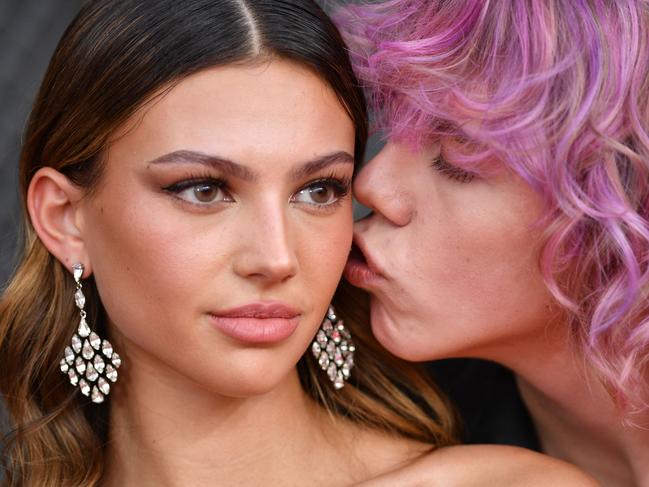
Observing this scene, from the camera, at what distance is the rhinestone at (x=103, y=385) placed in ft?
6.03

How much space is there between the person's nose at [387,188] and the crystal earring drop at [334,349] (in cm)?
25

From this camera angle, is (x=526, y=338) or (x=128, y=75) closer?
(x=128, y=75)

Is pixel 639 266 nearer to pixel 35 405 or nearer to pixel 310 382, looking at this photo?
pixel 310 382

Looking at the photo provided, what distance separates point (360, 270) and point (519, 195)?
0.38m

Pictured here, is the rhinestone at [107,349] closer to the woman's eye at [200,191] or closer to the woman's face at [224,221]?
the woman's face at [224,221]

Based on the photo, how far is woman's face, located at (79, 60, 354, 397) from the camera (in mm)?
1589

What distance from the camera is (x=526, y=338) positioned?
74.7 inches

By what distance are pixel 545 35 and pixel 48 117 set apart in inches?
34.2

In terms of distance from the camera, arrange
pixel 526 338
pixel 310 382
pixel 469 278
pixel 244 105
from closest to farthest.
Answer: pixel 244 105, pixel 469 278, pixel 526 338, pixel 310 382

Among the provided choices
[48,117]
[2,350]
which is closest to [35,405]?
[2,350]

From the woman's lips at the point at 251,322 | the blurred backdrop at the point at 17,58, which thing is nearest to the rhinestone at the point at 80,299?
the woman's lips at the point at 251,322

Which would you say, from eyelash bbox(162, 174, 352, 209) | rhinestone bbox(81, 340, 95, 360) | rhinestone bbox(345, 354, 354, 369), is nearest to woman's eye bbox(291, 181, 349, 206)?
eyelash bbox(162, 174, 352, 209)

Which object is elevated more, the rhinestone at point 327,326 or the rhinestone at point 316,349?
the rhinestone at point 327,326

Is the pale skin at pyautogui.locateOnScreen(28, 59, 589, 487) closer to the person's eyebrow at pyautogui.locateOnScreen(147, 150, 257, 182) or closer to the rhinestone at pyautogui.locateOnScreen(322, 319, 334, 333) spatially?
the person's eyebrow at pyautogui.locateOnScreen(147, 150, 257, 182)
